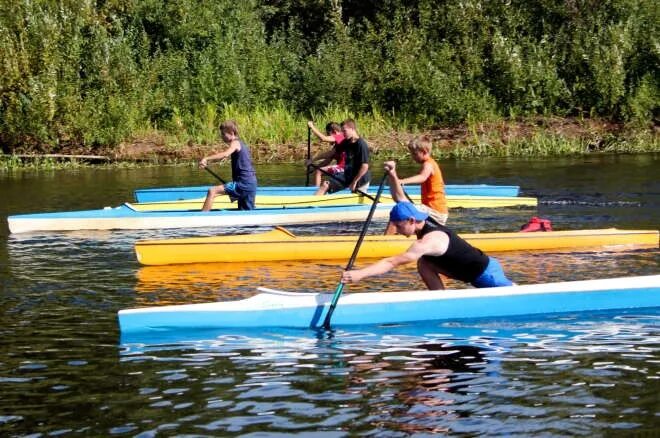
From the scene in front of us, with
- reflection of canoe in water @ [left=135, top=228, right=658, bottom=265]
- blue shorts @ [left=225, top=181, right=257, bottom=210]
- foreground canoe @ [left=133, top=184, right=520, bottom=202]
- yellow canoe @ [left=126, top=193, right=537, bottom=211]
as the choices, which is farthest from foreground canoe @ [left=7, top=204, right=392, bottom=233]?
reflection of canoe in water @ [left=135, top=228, right=658, bottom=265]

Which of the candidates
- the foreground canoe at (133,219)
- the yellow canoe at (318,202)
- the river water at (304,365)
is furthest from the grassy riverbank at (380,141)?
the river water at (304,365)

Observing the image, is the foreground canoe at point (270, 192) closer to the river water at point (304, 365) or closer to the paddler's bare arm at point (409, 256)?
the river water at point (304, 365)

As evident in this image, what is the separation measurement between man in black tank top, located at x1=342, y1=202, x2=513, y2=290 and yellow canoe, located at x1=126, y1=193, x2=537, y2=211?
7517 millimetres

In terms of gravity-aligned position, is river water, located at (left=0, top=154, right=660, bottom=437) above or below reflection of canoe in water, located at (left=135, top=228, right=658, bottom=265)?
below

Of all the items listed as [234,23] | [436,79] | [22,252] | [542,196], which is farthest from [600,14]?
[22,252]

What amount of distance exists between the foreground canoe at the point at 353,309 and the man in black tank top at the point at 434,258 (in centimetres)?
17

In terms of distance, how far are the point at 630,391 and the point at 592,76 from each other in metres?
26.7

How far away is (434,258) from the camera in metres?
10.5

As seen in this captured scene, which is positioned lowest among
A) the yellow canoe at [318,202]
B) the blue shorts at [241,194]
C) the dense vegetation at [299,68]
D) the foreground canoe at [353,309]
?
the foreground canoe at [353,309]

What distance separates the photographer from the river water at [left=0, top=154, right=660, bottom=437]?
25.6 feet

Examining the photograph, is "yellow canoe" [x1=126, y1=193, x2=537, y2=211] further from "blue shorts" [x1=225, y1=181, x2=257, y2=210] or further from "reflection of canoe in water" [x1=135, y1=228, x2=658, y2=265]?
"reflection of canoe in water" [x1=135, y1=228, x2=658, y2=265]

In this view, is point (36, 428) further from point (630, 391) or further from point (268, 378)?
point (630, 391)

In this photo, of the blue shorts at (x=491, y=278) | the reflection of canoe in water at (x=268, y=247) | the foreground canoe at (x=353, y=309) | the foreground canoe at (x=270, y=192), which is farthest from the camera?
the foreground canoe at (x=270, y=192)

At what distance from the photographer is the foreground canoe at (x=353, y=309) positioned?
409 inches
